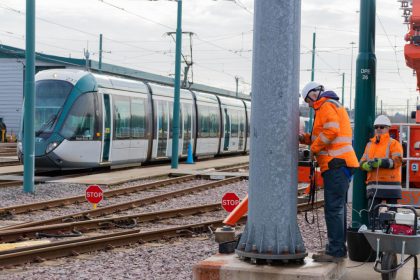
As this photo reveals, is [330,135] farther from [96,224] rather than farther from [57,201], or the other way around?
[57,201]

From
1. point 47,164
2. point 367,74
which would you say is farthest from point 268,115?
point 47,164

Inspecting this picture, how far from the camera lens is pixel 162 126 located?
2697 cm

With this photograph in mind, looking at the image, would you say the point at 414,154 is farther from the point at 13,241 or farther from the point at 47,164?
the point at 47,164

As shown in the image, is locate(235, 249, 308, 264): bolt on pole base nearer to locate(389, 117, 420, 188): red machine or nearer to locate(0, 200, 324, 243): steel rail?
locate(0, 200, 324, 243): steel rail

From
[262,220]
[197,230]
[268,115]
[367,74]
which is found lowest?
[197,230]

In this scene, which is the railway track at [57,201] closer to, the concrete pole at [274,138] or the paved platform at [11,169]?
the paved platform at [11,169]

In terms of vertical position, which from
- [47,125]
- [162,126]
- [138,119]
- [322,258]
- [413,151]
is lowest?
[322,258]

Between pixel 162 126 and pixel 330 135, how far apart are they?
806 inches

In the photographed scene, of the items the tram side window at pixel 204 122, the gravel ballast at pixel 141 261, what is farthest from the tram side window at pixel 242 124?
the gravel ballast at pixel 141 261

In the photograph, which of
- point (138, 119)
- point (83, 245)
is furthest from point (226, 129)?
point (83, 245)

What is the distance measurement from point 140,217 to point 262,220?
7.03 meters

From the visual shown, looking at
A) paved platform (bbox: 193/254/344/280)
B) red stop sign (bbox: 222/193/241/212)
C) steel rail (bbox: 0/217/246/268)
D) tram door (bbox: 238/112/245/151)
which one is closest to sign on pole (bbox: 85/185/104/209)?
steel rail (bbox: 0/217/246/268)

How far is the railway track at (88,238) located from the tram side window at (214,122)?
1900cm

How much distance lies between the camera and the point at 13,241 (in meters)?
10.3
